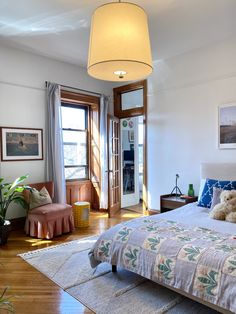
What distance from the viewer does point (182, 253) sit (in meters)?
2.12

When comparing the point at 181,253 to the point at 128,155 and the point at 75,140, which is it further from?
the point at 128,155

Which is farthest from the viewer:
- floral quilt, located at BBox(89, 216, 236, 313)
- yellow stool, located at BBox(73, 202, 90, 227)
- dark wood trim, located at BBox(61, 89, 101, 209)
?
dark wood trim, located at BBox(61, 89, 101, 209)

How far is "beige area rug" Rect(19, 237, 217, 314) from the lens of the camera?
7.15 feet

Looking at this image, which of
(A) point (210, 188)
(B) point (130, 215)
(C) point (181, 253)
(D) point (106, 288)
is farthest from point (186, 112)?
(D) point (106, 288)

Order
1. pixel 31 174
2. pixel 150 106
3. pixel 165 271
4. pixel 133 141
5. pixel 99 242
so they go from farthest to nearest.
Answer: pixel 133 141 < pixel 150 106 < pixel 31 174 < pixel 99 242 < pixel 165 271

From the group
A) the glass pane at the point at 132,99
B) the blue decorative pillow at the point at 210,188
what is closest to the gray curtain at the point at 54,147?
the glass pane at the point at 132,99

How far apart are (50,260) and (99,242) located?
0.81 m

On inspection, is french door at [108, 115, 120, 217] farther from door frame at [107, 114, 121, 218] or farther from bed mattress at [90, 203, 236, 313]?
bed mattress at [90, 203, 236, 313]

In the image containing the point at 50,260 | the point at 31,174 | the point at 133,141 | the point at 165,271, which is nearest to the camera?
the point at 165,271

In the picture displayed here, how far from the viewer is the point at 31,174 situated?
15.4 ft

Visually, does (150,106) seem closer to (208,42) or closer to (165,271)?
(208,42)

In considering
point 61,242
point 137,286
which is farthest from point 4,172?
point 137,286

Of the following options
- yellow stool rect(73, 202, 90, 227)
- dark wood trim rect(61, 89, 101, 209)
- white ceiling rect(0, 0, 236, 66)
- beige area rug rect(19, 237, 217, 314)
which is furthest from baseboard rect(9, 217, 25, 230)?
white ceiling rect(0, 0, 236, 66)

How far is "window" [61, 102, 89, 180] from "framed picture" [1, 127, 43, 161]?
0.81 metres
